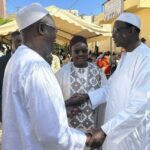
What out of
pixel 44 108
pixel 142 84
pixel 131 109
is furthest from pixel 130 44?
pixel 44 108

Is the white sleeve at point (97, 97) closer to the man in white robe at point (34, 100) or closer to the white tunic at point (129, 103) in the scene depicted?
the white tunic at point (129, 103)

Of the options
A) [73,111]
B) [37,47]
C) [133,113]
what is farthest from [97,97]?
[37,47]

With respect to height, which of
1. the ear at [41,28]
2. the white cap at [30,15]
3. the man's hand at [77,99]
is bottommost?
the man's hand at [77,99]

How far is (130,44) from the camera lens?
4.07 metres

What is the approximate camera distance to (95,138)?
3.19 m

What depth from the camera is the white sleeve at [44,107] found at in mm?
2572

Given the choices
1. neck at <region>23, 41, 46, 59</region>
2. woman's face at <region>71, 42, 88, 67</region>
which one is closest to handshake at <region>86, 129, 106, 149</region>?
neck at <region>23, 41, 46, 59</region>

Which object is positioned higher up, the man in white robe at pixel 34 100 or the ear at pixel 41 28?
the ear at pixel 41 28

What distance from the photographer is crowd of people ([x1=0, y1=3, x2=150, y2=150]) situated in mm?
2611

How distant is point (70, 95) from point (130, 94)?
3.56 ft

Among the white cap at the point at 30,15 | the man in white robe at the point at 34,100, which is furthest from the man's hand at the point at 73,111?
the white cap at the point at 30,15

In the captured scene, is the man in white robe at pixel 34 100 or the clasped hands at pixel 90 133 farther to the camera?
the clasped hands at pixel 90 133

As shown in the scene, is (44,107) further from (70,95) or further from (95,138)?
(70,95)

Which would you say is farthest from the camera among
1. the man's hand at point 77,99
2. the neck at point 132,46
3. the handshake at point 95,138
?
the man's hand at point 77,99
